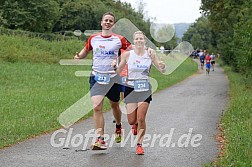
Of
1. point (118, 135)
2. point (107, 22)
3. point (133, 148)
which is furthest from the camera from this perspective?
point (118, 135)

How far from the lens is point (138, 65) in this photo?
7586 millimetres

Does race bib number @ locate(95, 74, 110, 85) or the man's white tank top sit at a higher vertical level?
the man's white tank top

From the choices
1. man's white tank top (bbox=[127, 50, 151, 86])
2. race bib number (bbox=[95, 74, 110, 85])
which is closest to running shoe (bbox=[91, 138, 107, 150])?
race bib number (bbox=[95, 74, 110, 85])

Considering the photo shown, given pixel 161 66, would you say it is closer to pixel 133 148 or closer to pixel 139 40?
pixel 139 40

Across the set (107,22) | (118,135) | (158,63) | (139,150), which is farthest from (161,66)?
(118,135)

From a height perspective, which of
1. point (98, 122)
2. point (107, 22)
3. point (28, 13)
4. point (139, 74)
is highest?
point (107, 22)

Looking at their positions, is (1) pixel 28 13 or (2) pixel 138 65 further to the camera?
(1) pixel 28 13

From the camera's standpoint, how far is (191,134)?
32.0 feet

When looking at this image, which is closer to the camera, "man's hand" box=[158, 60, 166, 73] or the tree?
"man's hand" box=[158, 60, 166, 73]

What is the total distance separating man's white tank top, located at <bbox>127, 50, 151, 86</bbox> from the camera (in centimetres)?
759

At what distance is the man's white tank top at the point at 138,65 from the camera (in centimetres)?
759

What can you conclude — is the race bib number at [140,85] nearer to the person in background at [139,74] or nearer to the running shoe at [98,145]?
the person in background at [139,74]

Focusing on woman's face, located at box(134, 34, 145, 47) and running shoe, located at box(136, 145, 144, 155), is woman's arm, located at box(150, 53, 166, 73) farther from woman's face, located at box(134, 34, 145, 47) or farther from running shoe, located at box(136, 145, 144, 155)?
running shoe, located at box(136, 145, 144, 155)

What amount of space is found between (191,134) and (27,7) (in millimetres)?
48668
